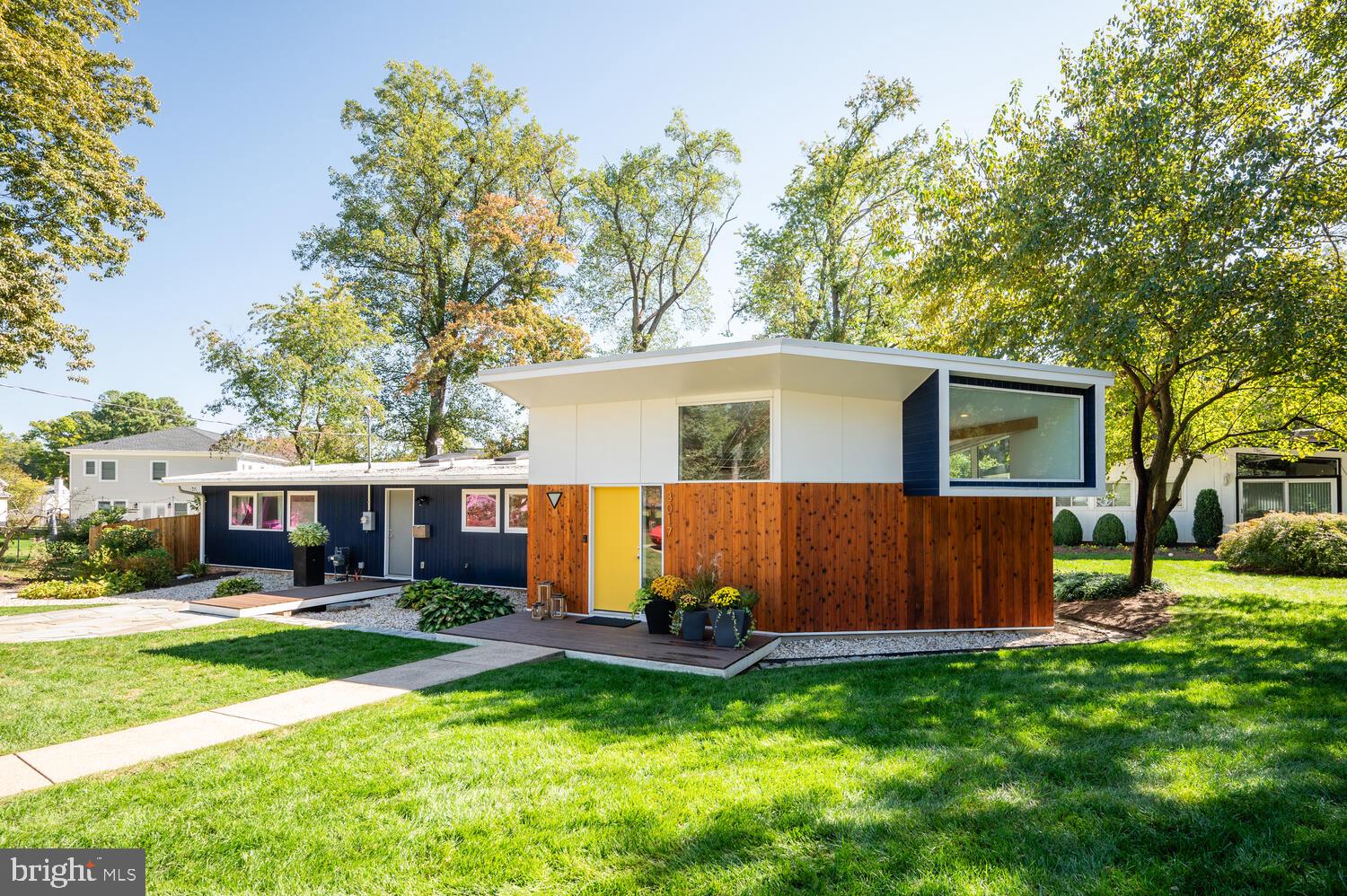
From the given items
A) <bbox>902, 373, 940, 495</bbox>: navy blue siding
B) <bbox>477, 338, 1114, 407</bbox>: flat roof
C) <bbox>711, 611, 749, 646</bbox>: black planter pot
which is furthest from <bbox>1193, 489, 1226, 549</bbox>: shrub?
<bbox>711, 611, 749, 646</bbox>: black planter pot

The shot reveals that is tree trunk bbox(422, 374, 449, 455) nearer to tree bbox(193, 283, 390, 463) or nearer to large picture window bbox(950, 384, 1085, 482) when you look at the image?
tree bbox(193, 283, 390, 463)

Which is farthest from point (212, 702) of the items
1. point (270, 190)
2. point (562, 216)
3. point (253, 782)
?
point (562, 216)

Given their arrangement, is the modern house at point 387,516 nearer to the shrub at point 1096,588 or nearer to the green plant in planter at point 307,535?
the green plant in planter at point 307,535

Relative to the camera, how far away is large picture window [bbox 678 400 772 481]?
331 inches

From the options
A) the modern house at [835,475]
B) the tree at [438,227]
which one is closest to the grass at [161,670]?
the modern house at [835,475]

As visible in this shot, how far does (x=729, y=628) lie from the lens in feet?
24.1

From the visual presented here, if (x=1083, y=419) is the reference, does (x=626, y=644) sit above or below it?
below

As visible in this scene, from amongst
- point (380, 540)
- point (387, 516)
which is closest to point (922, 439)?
point (387, 516)

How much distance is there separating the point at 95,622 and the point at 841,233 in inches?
766

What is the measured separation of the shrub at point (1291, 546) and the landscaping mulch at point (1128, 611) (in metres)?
4.47

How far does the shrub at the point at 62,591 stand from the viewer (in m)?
12.6

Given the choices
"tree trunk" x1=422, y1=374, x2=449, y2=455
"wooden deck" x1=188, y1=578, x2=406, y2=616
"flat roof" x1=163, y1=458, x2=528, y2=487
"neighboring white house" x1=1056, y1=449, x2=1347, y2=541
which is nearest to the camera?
"wooden deck" x1=188, y1=578, x2=406, y2=616

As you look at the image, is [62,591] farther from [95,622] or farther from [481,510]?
[481,510]

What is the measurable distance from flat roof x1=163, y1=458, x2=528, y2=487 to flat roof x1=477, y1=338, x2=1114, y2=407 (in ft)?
12.3
